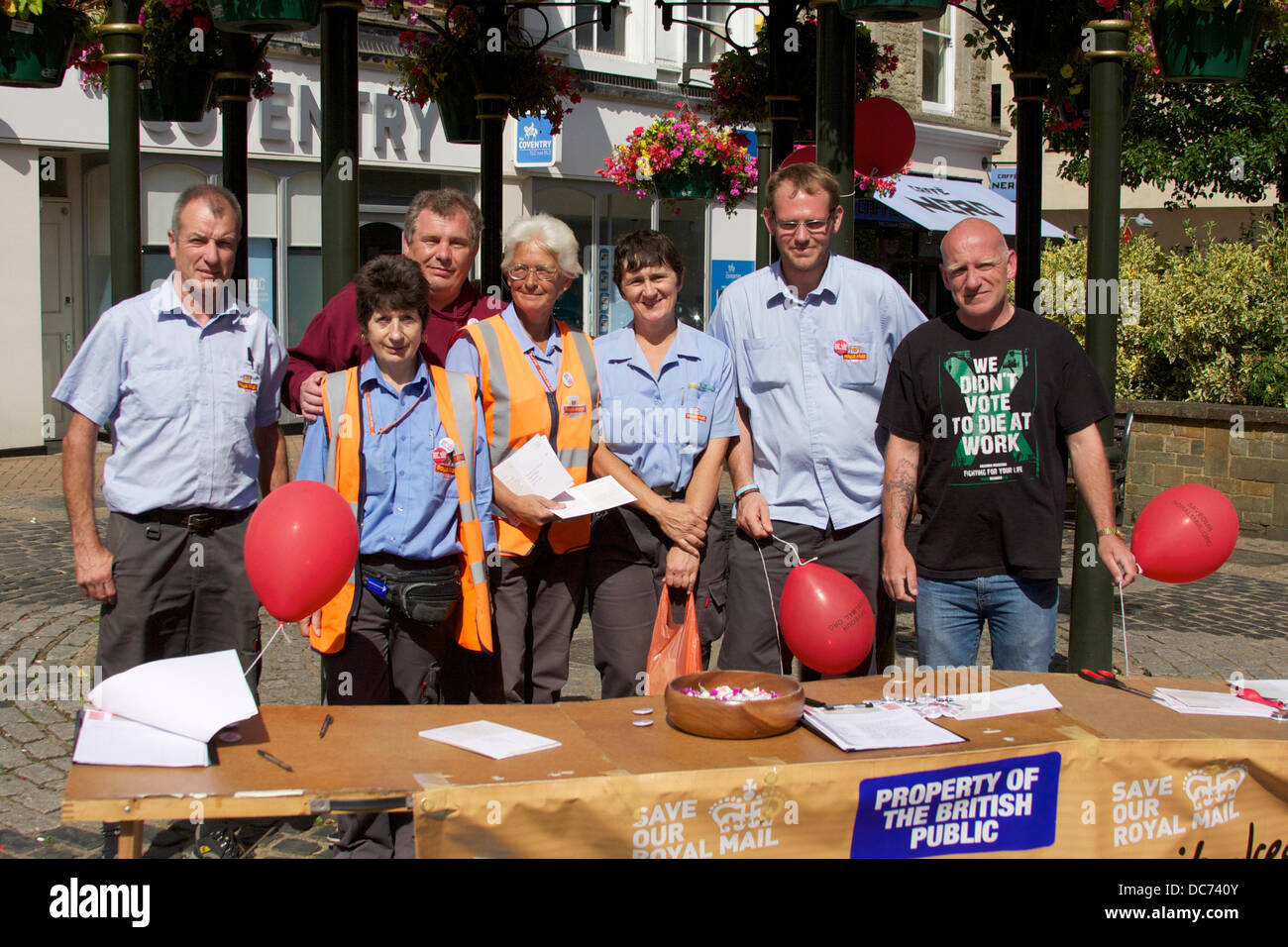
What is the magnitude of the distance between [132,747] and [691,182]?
1067cm

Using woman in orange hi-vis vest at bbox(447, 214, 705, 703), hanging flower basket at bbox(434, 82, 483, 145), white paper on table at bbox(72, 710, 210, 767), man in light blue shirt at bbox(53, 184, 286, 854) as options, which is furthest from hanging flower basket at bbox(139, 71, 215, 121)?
white paper on table at bbox(72, 710, 210, 767)

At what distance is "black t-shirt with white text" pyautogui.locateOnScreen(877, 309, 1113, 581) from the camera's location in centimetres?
419

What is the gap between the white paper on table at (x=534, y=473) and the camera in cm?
442

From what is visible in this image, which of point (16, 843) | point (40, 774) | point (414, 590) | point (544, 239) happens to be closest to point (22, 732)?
point (40, 774)

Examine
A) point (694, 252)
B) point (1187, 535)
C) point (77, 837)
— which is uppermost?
point (694, 252)

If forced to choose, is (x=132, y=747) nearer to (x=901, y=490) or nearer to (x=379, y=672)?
(x=379, y=672)

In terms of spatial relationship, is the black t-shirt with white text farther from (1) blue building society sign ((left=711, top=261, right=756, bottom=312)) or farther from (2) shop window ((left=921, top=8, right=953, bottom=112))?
(2) shop window ((left=921, top=8, right=953, bottom=112))

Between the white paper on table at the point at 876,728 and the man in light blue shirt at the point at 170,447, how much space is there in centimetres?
198

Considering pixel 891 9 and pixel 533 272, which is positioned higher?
pixel 891 9

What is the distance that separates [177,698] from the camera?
10.3 ft

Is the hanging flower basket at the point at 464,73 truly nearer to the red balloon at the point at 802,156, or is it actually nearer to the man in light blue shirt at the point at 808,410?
the red balloon at the point at 802,156

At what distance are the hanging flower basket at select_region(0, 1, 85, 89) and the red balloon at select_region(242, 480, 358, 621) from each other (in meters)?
3.78

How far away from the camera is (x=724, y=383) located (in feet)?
15.4
